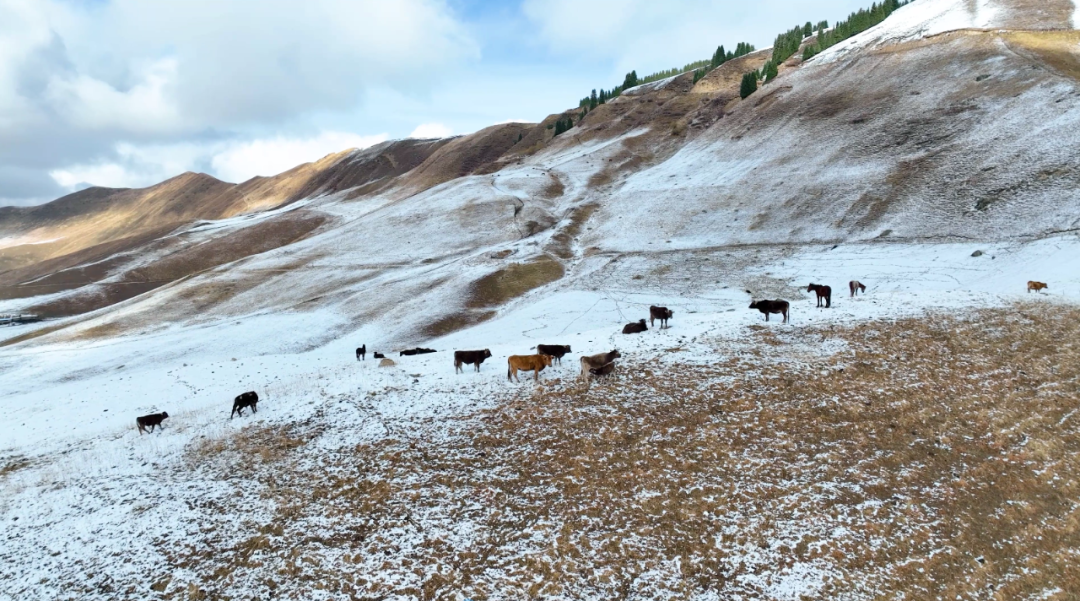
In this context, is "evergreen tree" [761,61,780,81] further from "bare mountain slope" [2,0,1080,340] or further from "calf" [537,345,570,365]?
"calf" [537,345,570,365]

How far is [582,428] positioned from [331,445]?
7.27 m

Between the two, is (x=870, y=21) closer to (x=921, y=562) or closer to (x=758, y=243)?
(x=758, y=243)

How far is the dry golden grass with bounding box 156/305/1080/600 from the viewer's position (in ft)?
31.4

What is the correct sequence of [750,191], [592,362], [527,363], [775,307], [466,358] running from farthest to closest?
[750,191], [775,307], [466,358], [527,363], [592,362]

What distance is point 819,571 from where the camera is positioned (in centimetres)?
955

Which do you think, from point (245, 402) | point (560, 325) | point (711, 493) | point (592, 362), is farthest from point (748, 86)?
point (245, 402)

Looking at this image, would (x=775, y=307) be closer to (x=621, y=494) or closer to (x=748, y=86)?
(x=621, y=494)

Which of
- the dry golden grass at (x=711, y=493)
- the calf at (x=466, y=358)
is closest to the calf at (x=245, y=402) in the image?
the dry golden grass at (x=711, y=493)

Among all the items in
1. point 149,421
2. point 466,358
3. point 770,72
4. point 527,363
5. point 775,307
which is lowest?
point 149,421

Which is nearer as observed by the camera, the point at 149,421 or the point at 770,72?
the point at 149,421

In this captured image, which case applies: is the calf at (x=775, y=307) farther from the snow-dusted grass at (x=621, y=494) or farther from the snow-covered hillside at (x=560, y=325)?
the snow-dusted grass at (x=621, y=494)

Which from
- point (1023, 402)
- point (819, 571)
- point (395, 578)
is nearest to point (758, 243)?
point (1023, 402)

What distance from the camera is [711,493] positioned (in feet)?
38.3

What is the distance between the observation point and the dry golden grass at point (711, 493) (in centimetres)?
958
